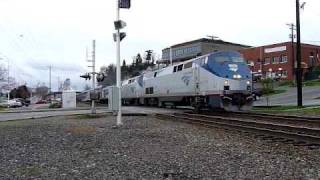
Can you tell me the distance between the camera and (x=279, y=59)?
98.2m

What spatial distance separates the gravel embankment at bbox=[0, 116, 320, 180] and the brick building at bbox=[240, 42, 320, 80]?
82.3 meters

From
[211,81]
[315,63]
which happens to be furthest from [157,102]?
[315,63]

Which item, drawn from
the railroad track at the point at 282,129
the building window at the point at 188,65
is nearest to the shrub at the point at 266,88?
the building window at the point at 188,65

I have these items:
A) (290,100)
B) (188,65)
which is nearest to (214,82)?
(188,65)

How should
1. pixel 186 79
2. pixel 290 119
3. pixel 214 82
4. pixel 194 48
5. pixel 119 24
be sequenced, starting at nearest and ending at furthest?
pixel 290 119 → pixel 119 24 → pixel 214 82 → pixel 186 79 → pixel 194 48

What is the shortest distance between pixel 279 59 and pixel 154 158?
3599 inches

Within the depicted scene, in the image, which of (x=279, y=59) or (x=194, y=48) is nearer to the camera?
(x=279, y=59)

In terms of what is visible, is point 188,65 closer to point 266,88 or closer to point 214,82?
point 214,82

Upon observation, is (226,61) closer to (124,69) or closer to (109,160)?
(109,160)

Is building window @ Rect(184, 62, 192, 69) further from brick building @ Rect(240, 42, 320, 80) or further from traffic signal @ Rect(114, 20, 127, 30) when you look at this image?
brick building @ Rect(240, 42, 320, 80)

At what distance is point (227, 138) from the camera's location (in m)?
14.6

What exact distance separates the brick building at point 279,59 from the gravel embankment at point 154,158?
270 ft

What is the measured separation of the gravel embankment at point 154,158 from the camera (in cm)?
872

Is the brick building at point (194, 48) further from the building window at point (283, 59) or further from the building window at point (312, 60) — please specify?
the building window at point (283, 59)
